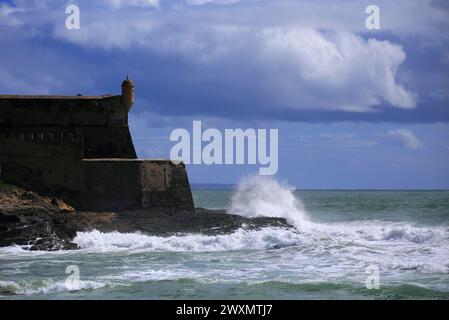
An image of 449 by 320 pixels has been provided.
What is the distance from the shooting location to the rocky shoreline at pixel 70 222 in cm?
1998

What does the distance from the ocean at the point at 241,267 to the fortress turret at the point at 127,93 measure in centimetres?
678

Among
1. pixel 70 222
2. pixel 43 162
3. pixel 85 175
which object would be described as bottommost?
pixel 70 222

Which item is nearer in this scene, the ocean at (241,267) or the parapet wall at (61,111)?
the ocean at (241,267)

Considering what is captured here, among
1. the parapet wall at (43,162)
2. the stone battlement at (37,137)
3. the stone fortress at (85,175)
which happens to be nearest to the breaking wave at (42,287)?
the stone fortress at (85,175)

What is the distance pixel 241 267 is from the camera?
16078 mm

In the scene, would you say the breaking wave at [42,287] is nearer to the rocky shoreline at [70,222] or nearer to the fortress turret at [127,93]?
the rocky shoreline at [70,222]

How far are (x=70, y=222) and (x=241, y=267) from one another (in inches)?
279

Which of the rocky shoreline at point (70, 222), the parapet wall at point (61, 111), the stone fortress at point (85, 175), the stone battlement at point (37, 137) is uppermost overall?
the parapet wall at point (61, 111)

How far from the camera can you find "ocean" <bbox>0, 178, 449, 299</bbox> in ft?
42.8

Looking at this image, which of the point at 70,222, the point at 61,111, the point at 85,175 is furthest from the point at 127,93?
the point at 70,222

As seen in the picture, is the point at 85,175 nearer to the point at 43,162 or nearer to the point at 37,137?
the point at 43,162

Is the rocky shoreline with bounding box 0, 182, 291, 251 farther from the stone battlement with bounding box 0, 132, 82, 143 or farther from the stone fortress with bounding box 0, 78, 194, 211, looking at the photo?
the stone battlement with bounding box 0, 132, 82, 143
